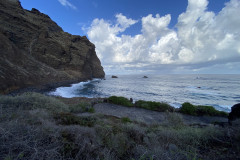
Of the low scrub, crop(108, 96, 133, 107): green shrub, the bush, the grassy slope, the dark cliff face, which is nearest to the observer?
the grassy slope

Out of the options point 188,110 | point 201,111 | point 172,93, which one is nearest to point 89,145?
point 188,110

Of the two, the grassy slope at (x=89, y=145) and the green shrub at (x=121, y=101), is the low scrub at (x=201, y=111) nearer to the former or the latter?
the green shrub at (x=121, y=101)

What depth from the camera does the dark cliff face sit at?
1927cm

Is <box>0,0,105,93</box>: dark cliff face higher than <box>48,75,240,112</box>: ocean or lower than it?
higher

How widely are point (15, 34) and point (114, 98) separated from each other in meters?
39.2

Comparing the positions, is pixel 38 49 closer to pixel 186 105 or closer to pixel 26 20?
pixel 26 20

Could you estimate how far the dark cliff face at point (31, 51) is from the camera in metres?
19.3

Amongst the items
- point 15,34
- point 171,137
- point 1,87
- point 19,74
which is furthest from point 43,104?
point 15,34

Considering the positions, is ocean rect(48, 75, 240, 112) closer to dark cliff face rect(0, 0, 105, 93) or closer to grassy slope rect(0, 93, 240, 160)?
dark cliff face rect(0, 0, 105, 93)

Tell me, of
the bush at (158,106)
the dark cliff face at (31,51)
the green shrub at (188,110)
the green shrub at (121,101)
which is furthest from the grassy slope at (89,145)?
the dark cliff face at (31,51)

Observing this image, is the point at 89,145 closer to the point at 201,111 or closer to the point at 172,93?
the point at 201,111

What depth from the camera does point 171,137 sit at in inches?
125

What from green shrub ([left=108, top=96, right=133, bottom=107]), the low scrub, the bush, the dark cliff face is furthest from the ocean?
green shrub ([left=108, top=96, right=133, bottom=107])

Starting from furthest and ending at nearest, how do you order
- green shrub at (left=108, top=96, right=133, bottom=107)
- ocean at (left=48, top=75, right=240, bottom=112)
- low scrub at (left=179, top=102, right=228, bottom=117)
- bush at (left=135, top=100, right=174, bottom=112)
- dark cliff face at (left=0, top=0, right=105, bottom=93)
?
dark cliff face at (left=0, top=0, right=105, bottom=93)
ocean at (left=48, top=75, right=240, bottom=112)
green shrub at (left=108, top=96, right=133, bottom=107)
bush at (left=135, top=100, right=174, bottom=112)
low scrub at (left=179, top=102, right=228, bottom=117)
